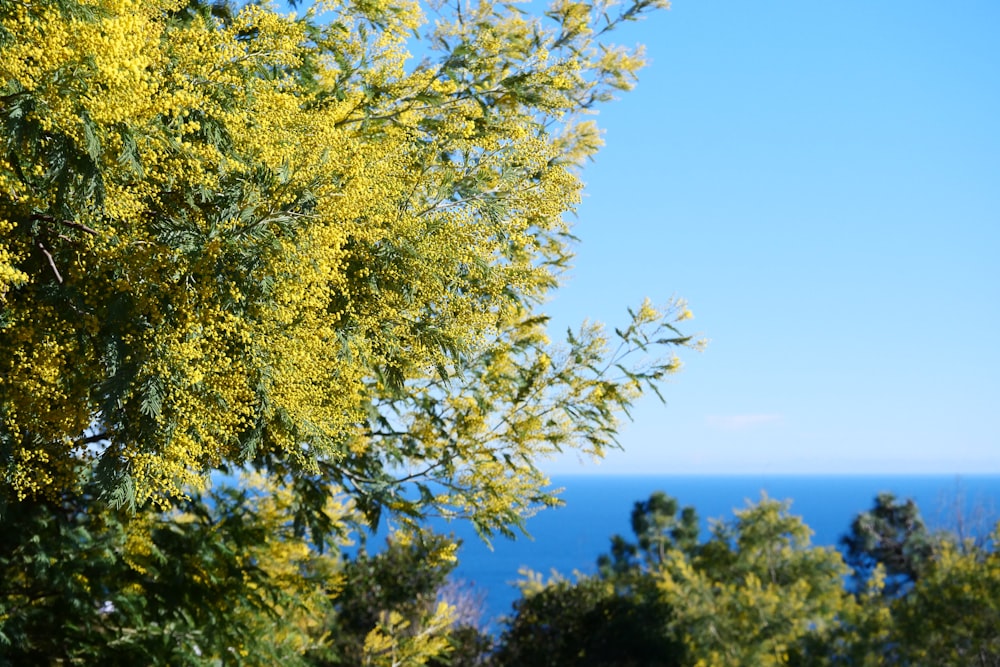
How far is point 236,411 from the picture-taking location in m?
4.37

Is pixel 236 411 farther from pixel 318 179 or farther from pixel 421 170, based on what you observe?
pixel 421 170

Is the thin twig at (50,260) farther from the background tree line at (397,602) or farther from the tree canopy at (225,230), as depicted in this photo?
the background tree line at (397,602)

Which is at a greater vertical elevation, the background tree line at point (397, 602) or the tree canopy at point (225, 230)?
the tree canopy at point (225, 230)

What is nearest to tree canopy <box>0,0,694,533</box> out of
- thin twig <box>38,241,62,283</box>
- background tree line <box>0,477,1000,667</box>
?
thin twig <box>38,241,62,283</box>

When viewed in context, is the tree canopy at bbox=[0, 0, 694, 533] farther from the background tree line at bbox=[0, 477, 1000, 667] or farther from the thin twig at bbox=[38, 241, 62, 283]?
the background tree line at bbox=[0, 477, 1000, 667]

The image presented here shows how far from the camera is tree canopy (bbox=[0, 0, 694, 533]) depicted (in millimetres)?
3768

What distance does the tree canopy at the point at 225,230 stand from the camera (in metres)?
3.77

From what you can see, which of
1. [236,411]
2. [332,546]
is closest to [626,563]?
[332,546]

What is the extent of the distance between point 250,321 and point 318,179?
26.4 inches

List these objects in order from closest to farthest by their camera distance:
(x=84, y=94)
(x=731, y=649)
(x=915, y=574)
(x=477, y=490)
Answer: (x=84, y=94)
(x=477, y=490)
(x=731, y=649)
(x=915, y=574)

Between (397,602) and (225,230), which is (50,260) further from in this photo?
(397,602)

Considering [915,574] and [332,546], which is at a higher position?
[332,546]

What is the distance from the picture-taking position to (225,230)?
394cm

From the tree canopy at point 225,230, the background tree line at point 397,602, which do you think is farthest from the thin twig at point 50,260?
the background tree line at point 397,602
